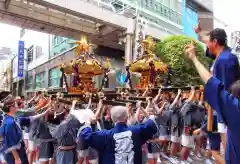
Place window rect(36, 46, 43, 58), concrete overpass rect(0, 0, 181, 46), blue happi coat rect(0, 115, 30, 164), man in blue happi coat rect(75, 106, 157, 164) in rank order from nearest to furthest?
man in blue happi coat rect(75, 106, 157, 164) < blue happi coat rect(0, 115, 30, 164) < concrete overpass rect(0, 0, 181, 46) < window rect(36, 46, 43, 58)

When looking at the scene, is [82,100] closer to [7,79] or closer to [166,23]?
[166,23]

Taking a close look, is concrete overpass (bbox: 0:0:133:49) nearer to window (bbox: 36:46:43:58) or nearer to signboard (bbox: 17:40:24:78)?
signboard (bbox: 17:40:24:78)

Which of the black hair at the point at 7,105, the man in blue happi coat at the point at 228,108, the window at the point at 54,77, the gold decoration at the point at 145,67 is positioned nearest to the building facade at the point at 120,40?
the window at the point at 54,77

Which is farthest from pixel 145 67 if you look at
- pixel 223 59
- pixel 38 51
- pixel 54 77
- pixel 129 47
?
pixel 38 51

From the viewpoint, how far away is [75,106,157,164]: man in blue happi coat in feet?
7.71

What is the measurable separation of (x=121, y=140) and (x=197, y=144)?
452cm

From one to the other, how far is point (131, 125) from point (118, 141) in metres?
0.41

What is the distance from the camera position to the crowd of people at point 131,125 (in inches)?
55.1

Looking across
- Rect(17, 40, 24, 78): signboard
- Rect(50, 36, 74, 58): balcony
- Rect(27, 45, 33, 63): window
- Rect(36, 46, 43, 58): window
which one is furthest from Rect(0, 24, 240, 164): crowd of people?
Rect(27, 45, 33, 63): window

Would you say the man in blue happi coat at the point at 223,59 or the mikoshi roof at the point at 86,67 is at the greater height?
the mikoshi roof at the point at 86,67

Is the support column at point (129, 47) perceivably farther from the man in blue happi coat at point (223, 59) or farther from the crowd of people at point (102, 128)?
the man in blue happi coat at point (223, 59)

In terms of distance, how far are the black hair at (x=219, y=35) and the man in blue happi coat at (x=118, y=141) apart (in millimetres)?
989

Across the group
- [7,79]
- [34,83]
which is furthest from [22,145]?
[7,79]

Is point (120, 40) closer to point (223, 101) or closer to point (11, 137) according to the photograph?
point (11, 137)
